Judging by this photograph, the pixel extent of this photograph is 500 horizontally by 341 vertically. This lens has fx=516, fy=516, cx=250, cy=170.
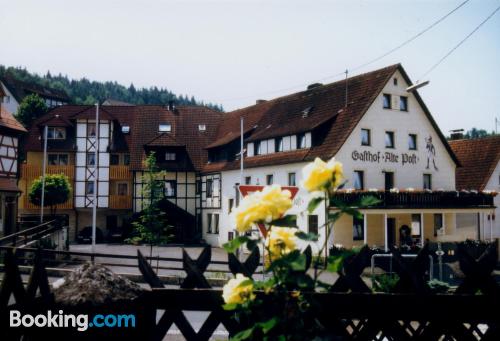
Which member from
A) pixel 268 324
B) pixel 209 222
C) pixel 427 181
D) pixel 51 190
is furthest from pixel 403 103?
pixel 268 324

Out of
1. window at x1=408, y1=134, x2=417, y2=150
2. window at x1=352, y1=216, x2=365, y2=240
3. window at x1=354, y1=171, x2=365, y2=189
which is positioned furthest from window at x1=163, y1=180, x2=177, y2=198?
window at x1=408, y1=134, x2=417, y2=150

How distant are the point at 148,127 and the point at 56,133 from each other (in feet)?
27.2

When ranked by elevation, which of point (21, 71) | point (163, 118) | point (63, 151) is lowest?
point (63, 151)

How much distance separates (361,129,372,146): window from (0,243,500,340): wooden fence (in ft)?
97.9

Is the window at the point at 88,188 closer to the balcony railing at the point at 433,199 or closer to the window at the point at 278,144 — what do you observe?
the window at the point at 278,144

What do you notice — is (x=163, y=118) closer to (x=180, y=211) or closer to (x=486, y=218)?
(x=180, y=211)

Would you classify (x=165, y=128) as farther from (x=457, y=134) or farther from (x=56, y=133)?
(x=457, y=134)

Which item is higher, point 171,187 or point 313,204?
point 171,187

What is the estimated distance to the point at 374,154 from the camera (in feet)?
108

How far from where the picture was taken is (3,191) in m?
30.7

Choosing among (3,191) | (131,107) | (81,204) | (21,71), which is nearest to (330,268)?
(3,191)

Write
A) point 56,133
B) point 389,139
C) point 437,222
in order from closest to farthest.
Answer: point 389,139 → point 437,222 → point 56,133

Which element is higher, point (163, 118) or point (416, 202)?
point (163, 118)

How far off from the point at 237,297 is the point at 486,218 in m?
38.7
